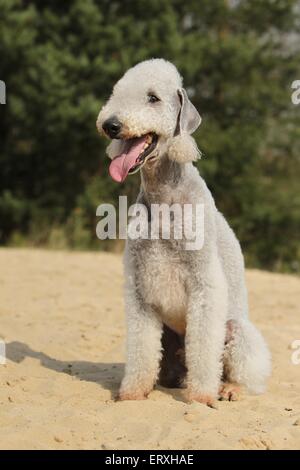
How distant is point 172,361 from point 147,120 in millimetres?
1734

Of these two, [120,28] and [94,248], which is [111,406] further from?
[120,28]

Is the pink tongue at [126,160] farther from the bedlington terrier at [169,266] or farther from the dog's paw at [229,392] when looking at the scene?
the dog's paw at [229,392]

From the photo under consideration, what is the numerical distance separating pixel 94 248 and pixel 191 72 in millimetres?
4367

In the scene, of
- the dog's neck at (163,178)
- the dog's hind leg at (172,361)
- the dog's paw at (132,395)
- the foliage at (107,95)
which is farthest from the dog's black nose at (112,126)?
the foliage at (107,95)

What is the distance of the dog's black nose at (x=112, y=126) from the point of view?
4.23m

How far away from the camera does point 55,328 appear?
6.98 metres

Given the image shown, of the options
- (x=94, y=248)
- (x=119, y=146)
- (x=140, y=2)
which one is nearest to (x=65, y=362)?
(x=119, y=146)

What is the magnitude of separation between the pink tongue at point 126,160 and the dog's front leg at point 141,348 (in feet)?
2.66

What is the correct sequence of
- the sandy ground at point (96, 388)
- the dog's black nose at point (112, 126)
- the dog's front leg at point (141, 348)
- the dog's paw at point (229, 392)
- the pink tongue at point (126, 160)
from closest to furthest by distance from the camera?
the sandy ground at point (96, 388) → the dog's black nose at point (112, 126) → the pink tongue at point (126, 160) → the dog's front leg at point (141, 348) → the dog's paw at point (229, 392)

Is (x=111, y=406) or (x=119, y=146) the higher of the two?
(x=119, y=146)

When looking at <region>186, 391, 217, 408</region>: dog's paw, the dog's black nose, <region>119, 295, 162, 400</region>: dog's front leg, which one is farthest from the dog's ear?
<region>186, 391, 217, 408</region>: dog's paw

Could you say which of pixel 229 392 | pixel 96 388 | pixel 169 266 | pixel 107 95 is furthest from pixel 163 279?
pixel 107 95

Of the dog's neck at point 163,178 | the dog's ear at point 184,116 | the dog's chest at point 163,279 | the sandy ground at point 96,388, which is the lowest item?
the sandy ground at point 96,388
